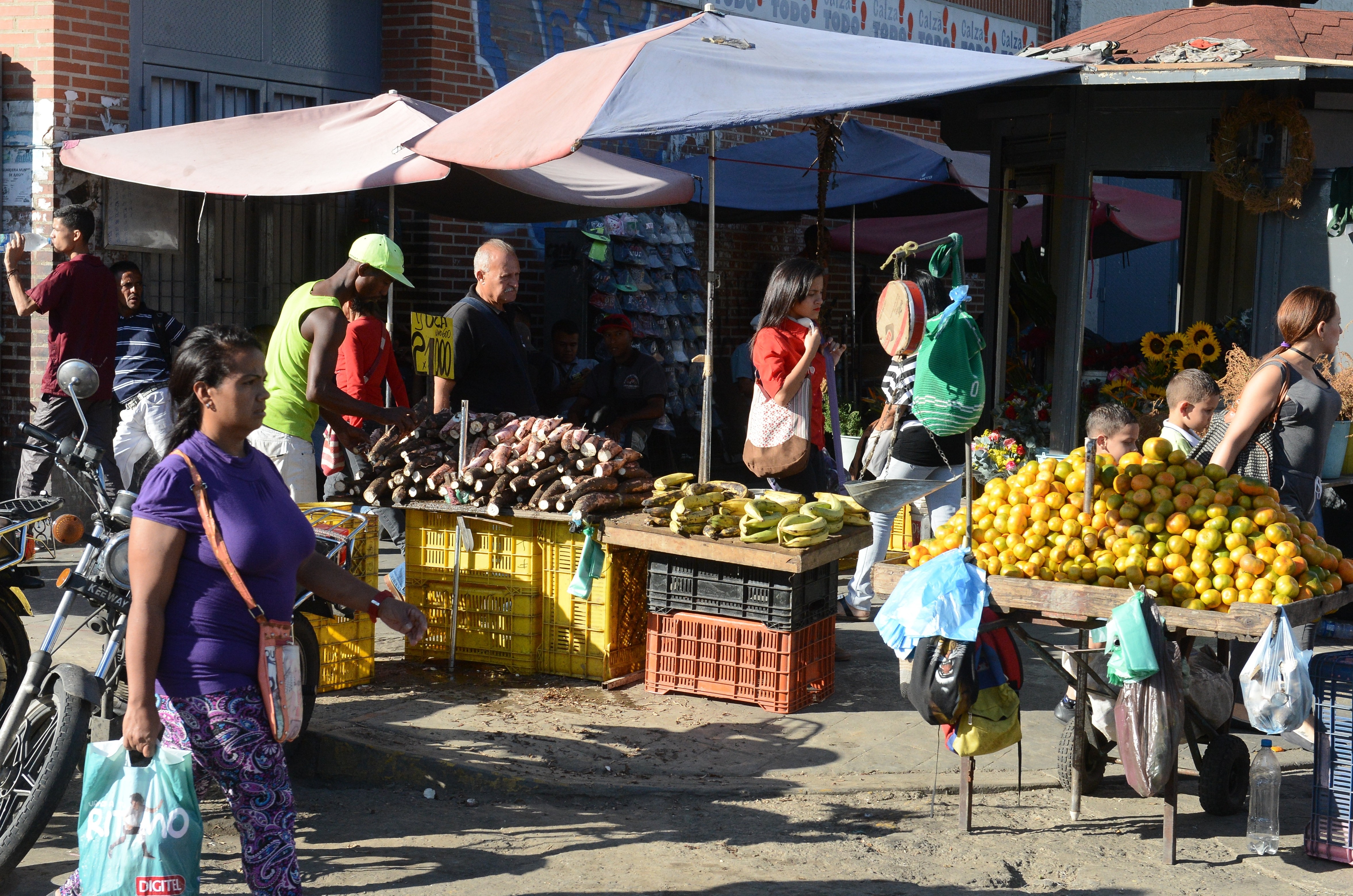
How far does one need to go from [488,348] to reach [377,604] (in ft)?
11.5

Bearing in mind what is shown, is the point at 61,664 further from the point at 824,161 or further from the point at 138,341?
the point at 824,161

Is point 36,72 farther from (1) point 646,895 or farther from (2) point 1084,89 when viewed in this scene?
(1) point 646,895

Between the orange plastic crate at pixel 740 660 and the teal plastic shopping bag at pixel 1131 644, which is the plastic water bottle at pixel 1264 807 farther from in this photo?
the orange plastic crate at pixel 740 660

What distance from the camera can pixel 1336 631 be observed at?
4.88 meters

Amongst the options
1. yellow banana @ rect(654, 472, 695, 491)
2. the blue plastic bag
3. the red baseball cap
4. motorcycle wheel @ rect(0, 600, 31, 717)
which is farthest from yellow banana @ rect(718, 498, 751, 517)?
the red baseball cap

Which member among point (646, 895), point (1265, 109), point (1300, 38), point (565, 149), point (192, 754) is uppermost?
point (1300, 38)

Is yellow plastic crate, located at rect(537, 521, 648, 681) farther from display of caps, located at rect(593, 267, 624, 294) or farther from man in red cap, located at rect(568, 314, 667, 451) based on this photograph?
display of caps, located at rect(593, 267, 624, 294)

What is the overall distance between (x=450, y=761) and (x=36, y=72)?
6.43 metres

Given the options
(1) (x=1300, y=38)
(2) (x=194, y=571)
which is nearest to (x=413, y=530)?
(2) (x=194, y=571)

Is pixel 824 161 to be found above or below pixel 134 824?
above

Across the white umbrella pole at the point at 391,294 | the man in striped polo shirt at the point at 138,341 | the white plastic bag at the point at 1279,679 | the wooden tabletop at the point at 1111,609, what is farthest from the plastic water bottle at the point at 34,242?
the white plastic bag at the point at 1279,679

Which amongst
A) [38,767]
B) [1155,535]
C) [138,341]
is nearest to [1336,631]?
[1155,535]

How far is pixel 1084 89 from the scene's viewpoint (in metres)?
9.04

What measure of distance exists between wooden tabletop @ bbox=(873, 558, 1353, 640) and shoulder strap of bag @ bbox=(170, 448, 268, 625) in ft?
8.23
